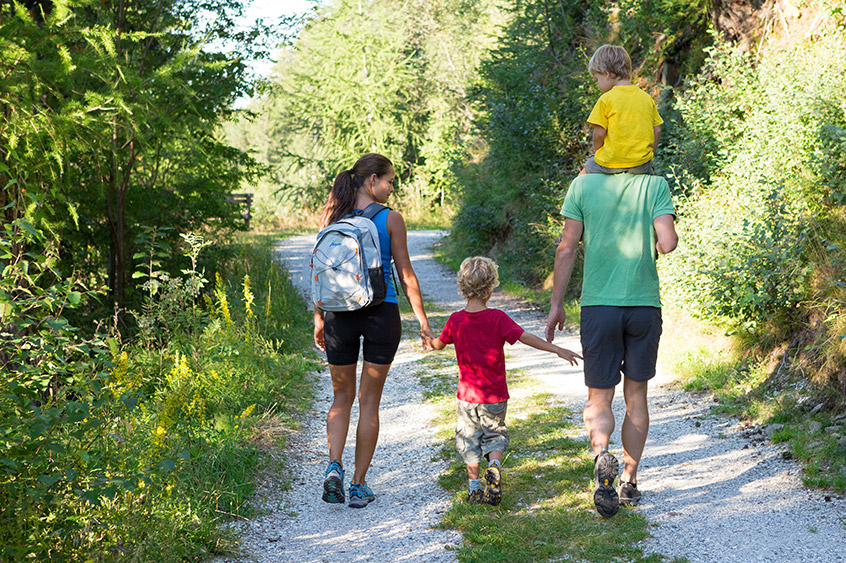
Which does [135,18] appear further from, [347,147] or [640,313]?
[347,147]

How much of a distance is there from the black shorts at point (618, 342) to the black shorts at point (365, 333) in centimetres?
111

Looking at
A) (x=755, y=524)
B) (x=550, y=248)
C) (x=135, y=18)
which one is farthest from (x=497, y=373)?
(x=550, y=248)

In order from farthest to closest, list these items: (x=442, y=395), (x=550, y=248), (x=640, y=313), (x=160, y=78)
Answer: (x=550, y=248), (x=160, y=78), (x=442, y=395), (x=640, y=313)

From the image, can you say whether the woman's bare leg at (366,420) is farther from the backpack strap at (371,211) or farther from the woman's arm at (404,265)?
the backpack strap at (371,211)

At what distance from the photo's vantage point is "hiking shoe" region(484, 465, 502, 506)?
13.8 ft

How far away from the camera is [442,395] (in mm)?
7172

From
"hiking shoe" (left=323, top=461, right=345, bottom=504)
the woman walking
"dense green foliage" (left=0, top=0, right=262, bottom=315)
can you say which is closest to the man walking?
the woman walking

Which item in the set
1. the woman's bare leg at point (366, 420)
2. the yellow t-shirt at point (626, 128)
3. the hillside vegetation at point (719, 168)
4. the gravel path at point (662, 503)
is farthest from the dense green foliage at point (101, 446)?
the hillside vegetation at point (719, 168)

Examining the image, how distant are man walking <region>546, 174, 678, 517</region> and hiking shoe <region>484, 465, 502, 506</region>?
1.90 feet

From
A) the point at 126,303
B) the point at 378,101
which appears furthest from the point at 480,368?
the point at 378,101

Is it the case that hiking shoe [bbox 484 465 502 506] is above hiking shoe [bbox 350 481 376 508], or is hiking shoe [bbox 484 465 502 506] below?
above

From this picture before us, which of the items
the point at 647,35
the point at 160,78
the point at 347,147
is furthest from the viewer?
the point at 347,147

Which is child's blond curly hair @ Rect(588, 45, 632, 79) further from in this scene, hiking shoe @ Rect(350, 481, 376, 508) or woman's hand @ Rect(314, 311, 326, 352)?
hiking shoe @ Rect(350, 481, 376, 508)

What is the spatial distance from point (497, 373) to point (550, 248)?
8998 millimetres
